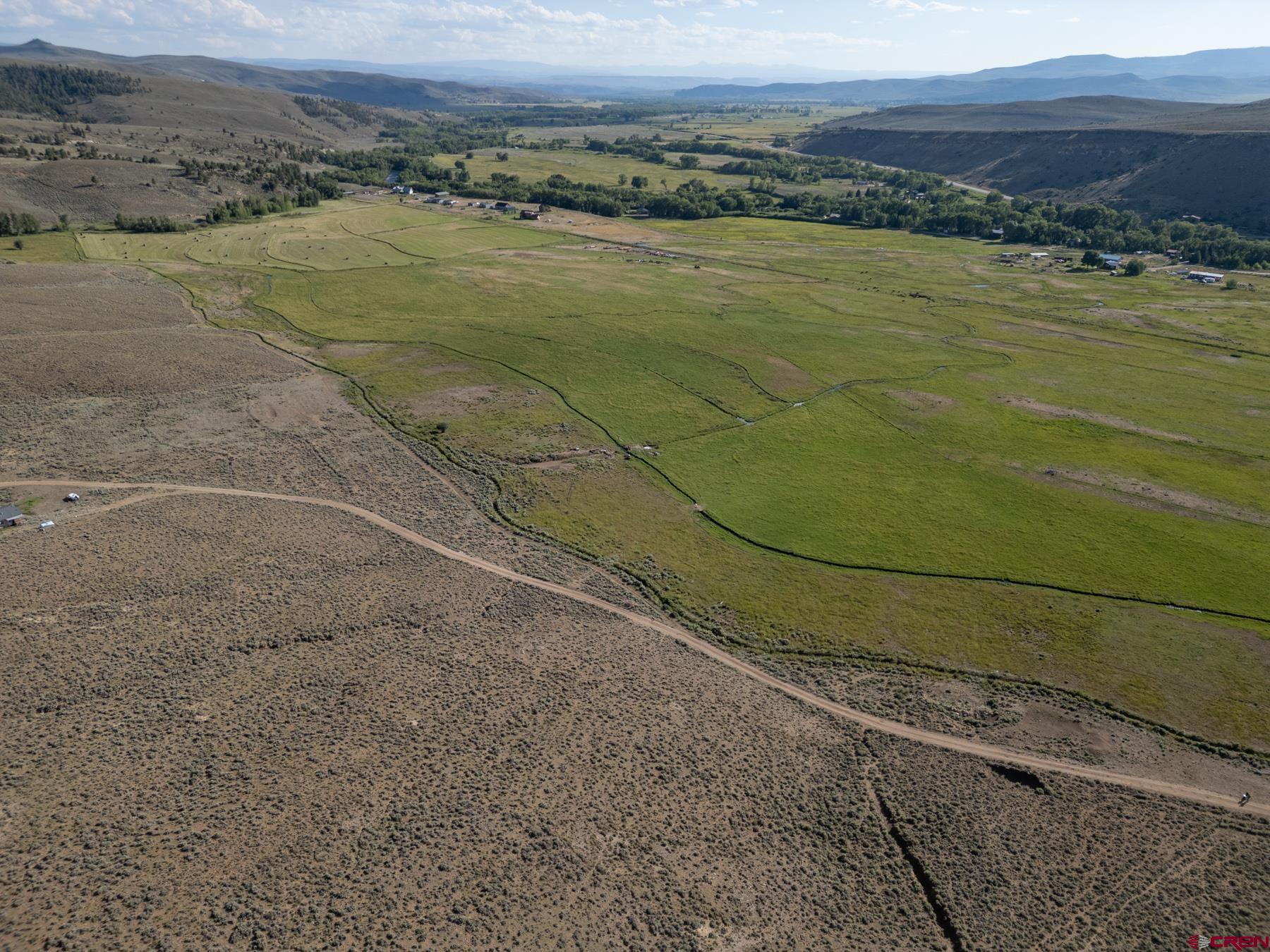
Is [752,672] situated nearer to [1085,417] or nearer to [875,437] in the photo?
[875,437]

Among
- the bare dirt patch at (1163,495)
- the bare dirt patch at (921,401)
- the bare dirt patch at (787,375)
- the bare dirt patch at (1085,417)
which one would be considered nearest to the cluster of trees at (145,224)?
the bare dirt patch at (787,375)

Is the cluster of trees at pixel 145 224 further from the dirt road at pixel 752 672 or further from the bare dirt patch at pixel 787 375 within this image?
the bare dirt patch at pixel 787 375

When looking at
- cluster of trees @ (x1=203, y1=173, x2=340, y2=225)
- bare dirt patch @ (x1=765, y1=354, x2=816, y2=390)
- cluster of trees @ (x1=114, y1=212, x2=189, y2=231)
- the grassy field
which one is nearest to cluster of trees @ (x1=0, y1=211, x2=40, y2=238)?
cluster of trees @ (x1=114, y1=212, x2=189, y2=231)

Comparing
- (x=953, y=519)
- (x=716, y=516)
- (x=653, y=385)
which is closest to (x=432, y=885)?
(x=716, y=516)

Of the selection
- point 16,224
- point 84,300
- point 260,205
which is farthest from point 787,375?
point 16,224

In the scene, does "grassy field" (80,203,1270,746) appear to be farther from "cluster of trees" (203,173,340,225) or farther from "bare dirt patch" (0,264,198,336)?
"cluster of trees" (203,173,340,225)

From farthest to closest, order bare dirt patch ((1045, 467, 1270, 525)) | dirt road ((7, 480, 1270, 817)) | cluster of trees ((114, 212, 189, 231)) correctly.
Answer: cluster of trees ((114, 212, 189, 231)) → bare dirt patch ((1045, 467, 1270, 525)) → dirt road ((7, 480, 1270, 817))

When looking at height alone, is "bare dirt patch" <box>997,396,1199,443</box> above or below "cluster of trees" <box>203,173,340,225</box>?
below
